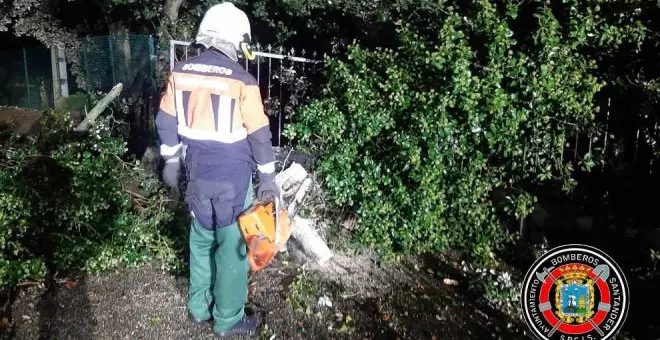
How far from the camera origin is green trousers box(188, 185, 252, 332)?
3.70 metres

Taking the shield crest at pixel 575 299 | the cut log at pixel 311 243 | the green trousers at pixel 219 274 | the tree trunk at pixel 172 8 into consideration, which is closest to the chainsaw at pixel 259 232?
the green trousers at pixel 219 274

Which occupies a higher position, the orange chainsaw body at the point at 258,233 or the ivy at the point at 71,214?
the orange chainsaw body at the point at 258,233

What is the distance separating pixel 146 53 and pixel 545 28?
19.9ft

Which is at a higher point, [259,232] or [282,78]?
[282,78]

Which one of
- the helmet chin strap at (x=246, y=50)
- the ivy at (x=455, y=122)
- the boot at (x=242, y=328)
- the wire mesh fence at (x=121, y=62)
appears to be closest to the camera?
the helmet chin strap at (x=246, y=50)

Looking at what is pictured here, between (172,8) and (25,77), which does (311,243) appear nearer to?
(172,8)

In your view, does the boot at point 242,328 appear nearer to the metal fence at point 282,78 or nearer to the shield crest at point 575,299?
the shield crest at point 575,299

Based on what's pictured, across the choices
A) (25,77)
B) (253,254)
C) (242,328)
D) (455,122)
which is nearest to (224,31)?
(253,254)

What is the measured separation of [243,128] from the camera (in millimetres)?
3582

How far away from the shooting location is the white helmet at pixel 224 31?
354cm

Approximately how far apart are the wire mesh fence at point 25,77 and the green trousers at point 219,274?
1369cm

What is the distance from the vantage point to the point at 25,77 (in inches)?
652

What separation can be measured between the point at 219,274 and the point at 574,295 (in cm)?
219

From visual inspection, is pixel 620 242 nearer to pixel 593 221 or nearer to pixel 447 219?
pixel 593 221
